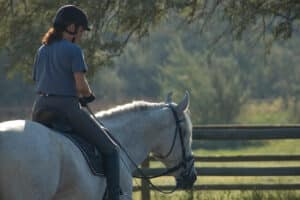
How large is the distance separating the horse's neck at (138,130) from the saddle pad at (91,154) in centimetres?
70

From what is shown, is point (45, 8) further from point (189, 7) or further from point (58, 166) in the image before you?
point (58, 166)

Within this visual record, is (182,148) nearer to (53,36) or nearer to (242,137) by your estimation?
(53,36)

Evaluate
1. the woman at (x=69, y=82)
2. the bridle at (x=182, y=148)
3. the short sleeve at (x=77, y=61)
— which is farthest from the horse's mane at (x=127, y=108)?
the short sleeve at (x=77, y=61)

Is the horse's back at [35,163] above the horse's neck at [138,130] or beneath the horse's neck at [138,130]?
above

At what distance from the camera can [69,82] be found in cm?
720

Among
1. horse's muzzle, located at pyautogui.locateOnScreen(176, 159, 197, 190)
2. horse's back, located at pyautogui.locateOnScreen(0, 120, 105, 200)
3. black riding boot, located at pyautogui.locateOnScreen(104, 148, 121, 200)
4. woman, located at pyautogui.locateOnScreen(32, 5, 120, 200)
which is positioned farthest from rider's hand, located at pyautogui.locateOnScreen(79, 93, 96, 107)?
horse's muzzle, located at pyautogui.locateOnScreen(176, 159, 197, 190)

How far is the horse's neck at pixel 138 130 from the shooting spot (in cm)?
812

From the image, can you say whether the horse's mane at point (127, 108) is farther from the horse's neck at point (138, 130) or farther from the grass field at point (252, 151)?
the grass field at point (252, 151)

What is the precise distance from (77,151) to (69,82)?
0.61m

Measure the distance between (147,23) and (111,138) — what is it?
533cm

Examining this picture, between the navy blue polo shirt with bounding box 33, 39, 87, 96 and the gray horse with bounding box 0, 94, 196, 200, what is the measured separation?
0.47m

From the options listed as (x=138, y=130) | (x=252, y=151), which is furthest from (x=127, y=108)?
(x=252, y=151)

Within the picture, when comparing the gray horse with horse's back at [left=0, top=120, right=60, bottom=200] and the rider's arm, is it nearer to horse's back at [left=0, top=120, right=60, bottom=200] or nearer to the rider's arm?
horse's back at [left=0, top=120, right=60, bottom=200]

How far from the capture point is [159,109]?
28.0ft
